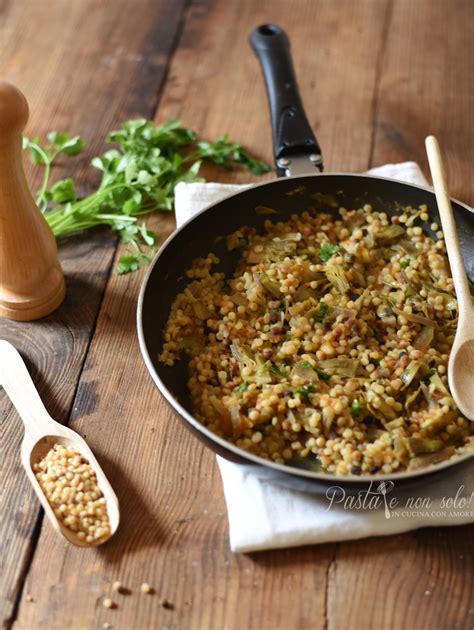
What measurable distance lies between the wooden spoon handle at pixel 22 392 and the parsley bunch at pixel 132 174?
1.49 feet

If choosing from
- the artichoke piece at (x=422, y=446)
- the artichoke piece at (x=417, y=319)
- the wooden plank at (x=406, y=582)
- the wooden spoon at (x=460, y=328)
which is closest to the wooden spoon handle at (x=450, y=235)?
the wooden spoon at (x=460, y=328)

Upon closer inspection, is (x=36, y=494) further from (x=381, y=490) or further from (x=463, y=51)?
(x=463, y=51)

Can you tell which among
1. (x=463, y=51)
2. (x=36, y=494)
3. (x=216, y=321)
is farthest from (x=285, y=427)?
(x=463, y=51)

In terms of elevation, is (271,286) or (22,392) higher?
(271,286)

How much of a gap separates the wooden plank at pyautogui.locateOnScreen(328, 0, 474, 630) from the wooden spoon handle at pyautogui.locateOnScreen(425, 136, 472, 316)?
512mm

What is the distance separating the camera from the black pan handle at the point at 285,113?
2.29 m

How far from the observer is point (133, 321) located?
2.22 meters

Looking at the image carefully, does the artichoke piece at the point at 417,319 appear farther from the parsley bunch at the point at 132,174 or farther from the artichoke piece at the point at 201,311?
the parsley bunch at the point at 132,174

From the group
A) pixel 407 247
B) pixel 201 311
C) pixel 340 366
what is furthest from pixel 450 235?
pixel 201 311

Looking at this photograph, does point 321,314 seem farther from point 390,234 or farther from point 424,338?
point 390,234

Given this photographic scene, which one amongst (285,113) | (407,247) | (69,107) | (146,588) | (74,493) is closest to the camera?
(146,588)

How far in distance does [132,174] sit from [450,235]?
3.30 feet

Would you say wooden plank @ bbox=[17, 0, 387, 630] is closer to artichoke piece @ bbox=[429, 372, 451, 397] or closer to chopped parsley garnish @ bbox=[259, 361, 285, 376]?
chopped parsley garnish @ bbox=[259, 361, 285, 376]

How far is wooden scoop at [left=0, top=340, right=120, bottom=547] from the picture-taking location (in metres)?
1.72
